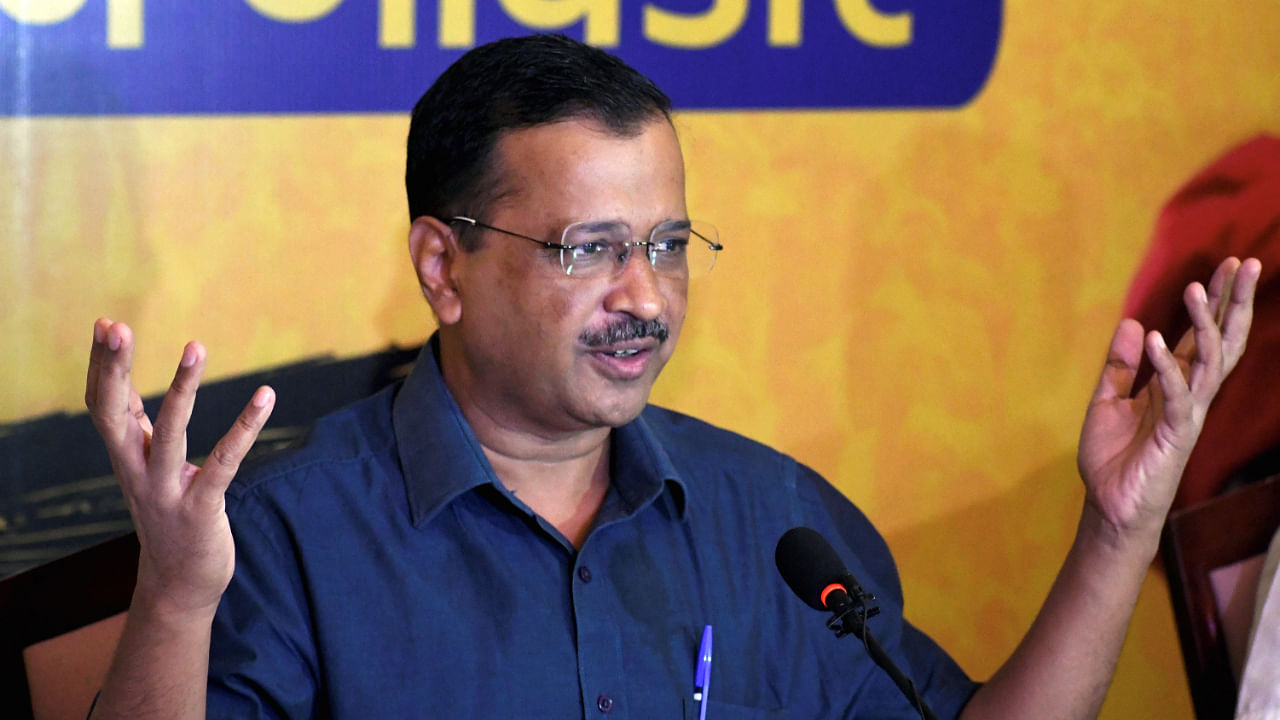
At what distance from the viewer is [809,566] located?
1.32m

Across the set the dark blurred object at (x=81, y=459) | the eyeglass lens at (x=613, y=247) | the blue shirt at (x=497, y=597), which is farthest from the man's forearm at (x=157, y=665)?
the dark blurred object at (x=81, y=459)

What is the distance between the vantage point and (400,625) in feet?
5.16

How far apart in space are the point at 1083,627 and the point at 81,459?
158 cm

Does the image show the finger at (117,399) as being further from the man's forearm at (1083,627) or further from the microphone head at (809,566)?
the man's forearm at (1083,627)

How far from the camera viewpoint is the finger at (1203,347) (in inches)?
60.5

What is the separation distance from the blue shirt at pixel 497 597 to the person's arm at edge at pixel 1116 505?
0.19 meters

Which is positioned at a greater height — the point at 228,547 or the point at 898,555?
the point at 228,547

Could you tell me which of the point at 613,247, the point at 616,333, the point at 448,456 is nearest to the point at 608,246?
the point at 613,247

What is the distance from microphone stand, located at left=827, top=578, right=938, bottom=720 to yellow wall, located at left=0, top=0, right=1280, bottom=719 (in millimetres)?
1179

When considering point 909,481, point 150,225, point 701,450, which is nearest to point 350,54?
point 150,225

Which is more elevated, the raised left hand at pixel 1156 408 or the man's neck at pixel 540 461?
the raised left hand at pixel 1156 408

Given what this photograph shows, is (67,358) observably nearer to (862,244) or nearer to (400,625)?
(400,625)

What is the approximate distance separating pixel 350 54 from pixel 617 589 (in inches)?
43.0

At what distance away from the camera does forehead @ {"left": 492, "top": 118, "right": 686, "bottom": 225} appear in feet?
5.38
